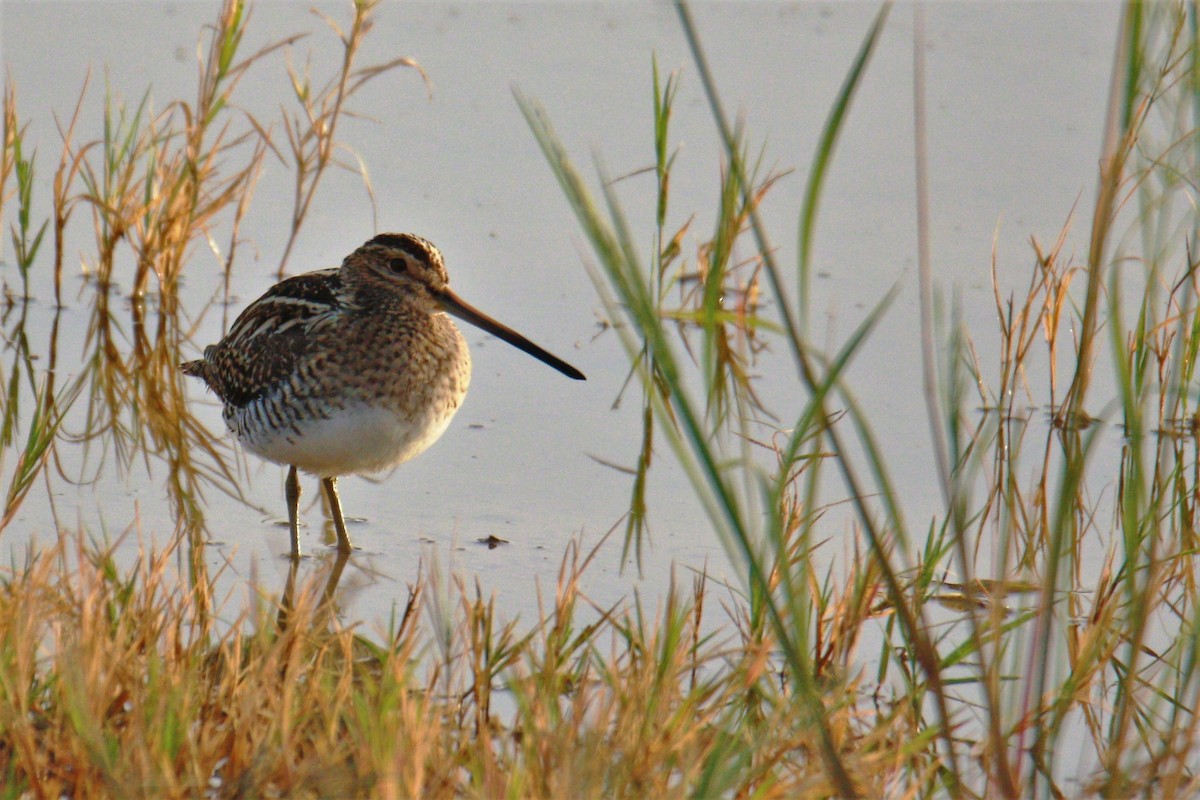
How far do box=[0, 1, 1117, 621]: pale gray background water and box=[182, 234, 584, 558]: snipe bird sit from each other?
0.26 m

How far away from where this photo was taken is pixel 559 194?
23.7 ft

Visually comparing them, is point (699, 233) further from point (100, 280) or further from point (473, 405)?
point (100, 280)

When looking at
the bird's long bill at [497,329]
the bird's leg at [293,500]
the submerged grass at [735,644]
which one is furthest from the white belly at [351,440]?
the bird's long bill at [497,329]

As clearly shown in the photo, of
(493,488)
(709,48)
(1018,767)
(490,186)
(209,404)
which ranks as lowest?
(1018,767)

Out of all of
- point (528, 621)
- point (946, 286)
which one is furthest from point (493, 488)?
point (946, 286)

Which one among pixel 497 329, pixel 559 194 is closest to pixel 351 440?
pixel 497 329

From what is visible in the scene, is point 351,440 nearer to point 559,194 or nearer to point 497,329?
point 497,329

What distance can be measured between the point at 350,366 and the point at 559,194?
293 cm

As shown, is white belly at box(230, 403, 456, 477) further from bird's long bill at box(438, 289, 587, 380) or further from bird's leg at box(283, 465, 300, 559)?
bird's long bill at box(438, 289, 587, 380)

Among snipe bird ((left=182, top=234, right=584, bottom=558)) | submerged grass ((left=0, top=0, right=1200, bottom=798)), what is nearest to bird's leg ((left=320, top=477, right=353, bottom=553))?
snipe bird ((left=182, top=234, right=584, bottom=558))

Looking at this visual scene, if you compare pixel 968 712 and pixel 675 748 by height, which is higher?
pixel 968 712

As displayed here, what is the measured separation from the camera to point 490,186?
23.3ft

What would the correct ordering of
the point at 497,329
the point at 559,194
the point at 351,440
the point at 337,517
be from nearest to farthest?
the point at 351,440
the point at 337,517
the point at 497,329
the point at 559,194

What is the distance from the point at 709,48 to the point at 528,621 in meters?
5.54
